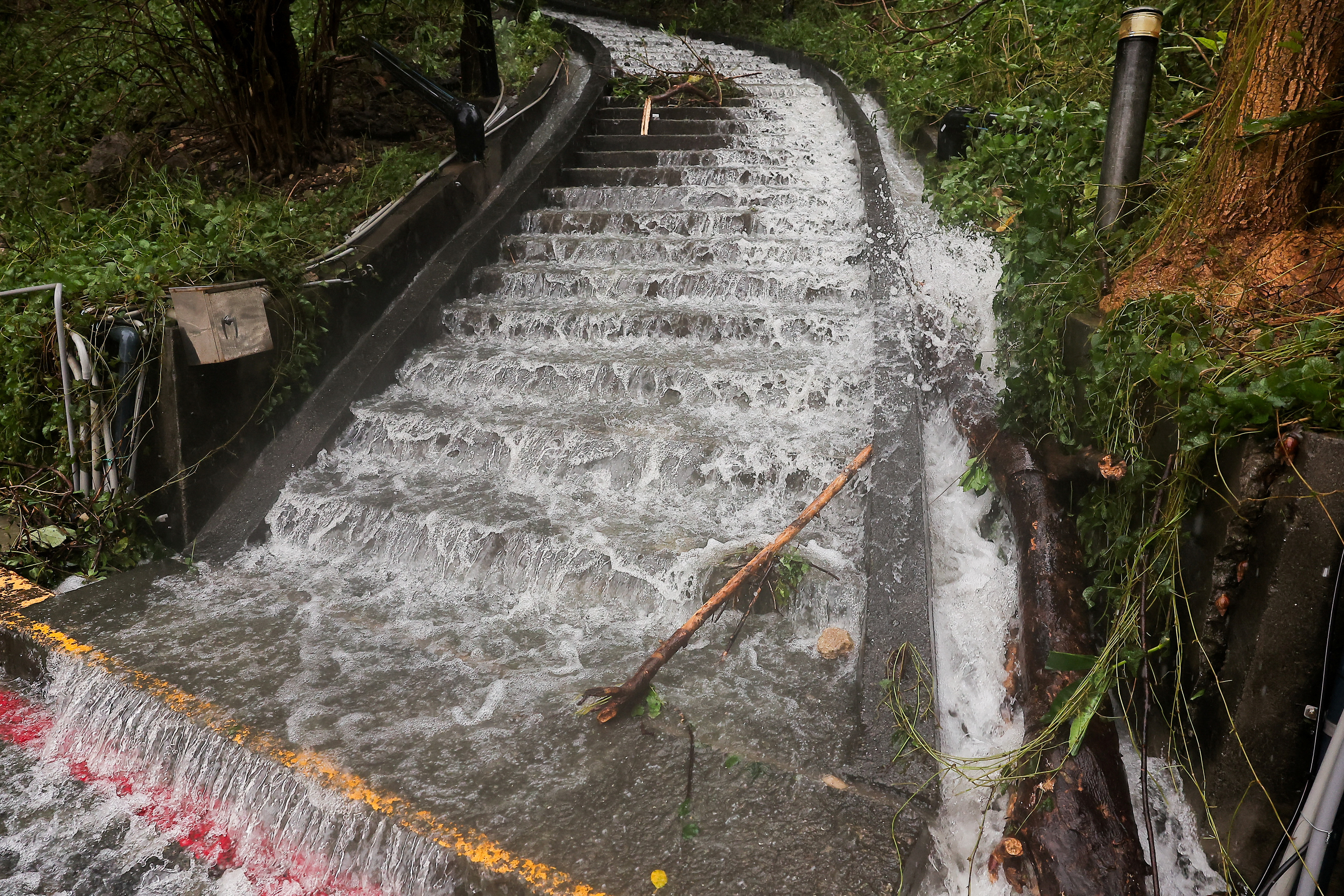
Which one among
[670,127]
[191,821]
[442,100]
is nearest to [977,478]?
[191,821]

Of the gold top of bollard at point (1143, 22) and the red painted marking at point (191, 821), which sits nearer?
the red painted marking at point (191, 821)

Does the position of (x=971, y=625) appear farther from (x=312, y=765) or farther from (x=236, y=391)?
(x=236, y=391)

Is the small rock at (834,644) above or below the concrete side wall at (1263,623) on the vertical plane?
below

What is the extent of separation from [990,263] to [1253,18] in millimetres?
1890

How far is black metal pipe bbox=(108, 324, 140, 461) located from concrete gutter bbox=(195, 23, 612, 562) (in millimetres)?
622

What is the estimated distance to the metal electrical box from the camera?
4.12m

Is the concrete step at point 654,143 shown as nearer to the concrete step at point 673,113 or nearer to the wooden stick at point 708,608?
the concrete step at point 673,113

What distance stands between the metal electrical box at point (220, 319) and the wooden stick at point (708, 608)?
2.96 m

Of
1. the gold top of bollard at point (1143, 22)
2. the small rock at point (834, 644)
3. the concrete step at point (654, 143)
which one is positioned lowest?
the small rock at point (834, 644)

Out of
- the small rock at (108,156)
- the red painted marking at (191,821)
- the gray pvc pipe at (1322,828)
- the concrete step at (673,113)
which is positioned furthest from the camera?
the concrete step at (673,113)

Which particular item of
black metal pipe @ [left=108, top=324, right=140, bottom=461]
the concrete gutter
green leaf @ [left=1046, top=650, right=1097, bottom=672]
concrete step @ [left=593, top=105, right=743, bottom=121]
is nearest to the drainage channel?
the concrete gutter

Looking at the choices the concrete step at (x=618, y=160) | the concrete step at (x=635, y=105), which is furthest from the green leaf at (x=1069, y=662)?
the concrete step at (x=635, y=105)

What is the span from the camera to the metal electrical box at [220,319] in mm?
4121

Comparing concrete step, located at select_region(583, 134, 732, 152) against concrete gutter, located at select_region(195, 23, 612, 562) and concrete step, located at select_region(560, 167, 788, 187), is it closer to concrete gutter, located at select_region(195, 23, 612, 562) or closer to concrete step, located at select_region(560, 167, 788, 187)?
concrete gutter, located at select_region(195, 23, 612, 562)
